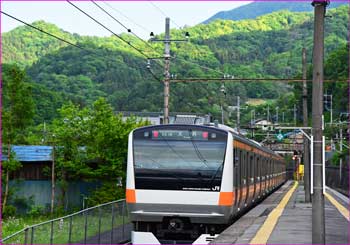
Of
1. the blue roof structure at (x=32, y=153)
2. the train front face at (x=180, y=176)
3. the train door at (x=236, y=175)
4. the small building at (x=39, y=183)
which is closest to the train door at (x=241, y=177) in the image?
the train door at (x=236, y=175)

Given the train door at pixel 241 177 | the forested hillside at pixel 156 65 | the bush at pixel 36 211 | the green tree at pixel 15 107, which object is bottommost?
the bush at pixel 36 211

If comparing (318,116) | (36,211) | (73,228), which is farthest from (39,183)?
(318,116)

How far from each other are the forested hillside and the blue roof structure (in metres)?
12.2

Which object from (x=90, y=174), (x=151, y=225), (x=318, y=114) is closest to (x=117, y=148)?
(x=90, y=174)

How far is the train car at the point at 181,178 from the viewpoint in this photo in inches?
589

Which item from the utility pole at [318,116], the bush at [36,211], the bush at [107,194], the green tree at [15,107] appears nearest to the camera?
the utility pole at [318,116]

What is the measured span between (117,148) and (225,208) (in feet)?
59.0

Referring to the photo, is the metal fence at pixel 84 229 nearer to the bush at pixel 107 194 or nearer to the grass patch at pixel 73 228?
the grass patch at pixel 73 228

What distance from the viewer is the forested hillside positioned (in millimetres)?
66438

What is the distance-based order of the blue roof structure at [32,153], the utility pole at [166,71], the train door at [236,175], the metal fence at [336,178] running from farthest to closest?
1. the metal fence at [336,178]
2. the blue roof structure at [32,153]
3. the utility pole at [166,71]
4. the train door at [236,175]

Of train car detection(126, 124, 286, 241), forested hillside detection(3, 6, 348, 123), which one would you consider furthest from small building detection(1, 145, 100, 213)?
train car detection(126, 124, 286, 241)

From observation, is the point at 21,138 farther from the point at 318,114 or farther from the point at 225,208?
the point at 318,114

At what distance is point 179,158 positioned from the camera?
15109 mm

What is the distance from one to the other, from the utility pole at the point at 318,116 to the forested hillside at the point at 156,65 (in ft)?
111
